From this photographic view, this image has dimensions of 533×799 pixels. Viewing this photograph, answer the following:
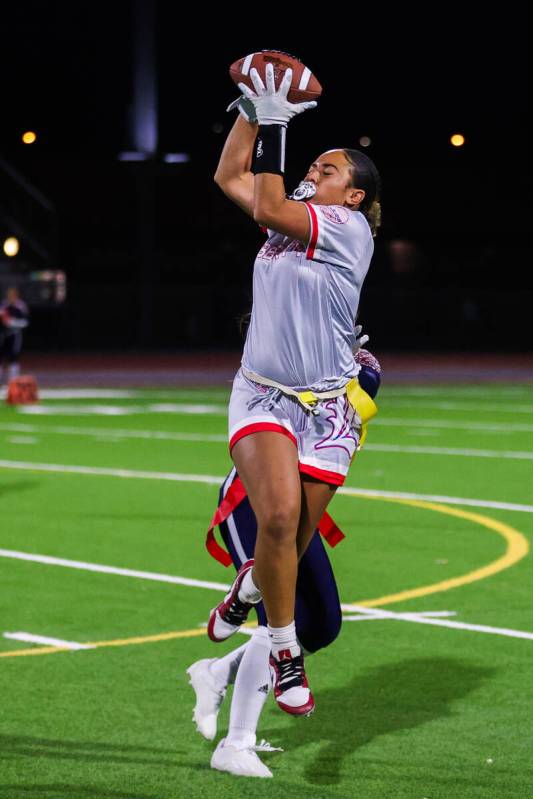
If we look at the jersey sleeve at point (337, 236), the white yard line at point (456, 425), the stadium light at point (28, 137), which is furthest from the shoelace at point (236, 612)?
the stadium light at point (28, 137)

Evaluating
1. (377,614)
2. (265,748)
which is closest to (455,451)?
(377,614)

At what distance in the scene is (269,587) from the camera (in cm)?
540

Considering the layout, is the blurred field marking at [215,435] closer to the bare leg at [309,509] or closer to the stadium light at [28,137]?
the bare leg at [309,509]

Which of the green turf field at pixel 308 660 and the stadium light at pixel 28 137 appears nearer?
the green turf field at pixel 308 660

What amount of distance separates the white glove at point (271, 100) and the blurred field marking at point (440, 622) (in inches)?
138

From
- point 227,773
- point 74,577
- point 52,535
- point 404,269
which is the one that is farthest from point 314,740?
point 404,269

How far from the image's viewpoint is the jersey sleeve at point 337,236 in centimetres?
547

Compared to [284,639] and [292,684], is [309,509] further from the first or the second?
[292,684]

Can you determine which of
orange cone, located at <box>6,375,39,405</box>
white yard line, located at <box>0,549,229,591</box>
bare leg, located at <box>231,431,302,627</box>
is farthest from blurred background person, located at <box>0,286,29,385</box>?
bare leg, located at <box>231,431,302,627</box>

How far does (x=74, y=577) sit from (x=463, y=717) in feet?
12.7

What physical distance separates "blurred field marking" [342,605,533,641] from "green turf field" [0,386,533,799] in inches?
0.9

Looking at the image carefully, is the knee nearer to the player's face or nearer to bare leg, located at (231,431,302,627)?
bare leg, located at (231,431,302,627)

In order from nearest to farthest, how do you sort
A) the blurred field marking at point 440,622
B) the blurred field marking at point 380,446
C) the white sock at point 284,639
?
the white sock at point 284,639, the blurred field marking at point 440,622, the blurred field marking at point 380,446

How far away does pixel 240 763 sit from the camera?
556 cm
